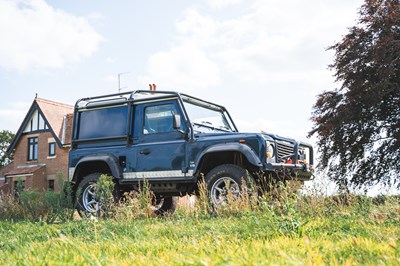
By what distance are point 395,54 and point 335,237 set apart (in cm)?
1319

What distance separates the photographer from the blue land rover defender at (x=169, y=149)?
26.0 ft

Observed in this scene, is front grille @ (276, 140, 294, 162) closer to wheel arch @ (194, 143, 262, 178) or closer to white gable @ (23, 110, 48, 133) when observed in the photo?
wheel arch @ (194, 143, 262, 178)

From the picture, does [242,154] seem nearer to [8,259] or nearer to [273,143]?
[273,143]

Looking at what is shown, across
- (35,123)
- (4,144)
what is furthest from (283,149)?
(4,144)

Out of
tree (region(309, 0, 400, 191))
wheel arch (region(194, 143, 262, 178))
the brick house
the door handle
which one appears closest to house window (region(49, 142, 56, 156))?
the brick house

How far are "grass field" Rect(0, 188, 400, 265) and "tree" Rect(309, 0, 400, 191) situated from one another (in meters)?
8.72

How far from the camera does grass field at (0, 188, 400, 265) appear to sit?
297 centimetres

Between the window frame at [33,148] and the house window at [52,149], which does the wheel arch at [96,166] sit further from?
the window frame at [33,148]

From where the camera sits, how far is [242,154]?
8078mm

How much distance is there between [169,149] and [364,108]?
9848mm

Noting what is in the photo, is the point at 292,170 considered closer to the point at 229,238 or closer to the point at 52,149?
the point at 229,238

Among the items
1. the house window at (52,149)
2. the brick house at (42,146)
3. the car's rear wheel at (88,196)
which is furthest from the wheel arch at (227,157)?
the house window at (52,149)

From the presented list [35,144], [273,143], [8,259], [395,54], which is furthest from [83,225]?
[35,144]

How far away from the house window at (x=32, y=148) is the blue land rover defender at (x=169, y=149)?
64.3 ft
